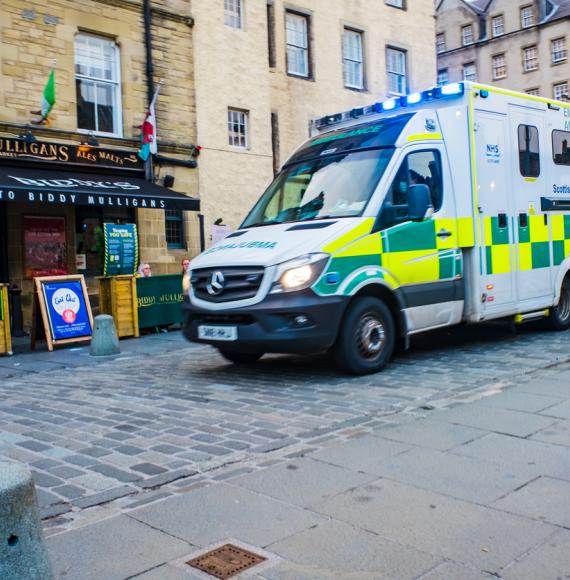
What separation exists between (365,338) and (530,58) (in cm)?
4326

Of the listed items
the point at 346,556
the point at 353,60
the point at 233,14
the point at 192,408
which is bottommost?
the point at 346,556

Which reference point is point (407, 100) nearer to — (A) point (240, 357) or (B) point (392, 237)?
(B) point (392, 237)

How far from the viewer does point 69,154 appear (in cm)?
1406

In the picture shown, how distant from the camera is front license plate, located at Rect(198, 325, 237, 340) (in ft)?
24.0

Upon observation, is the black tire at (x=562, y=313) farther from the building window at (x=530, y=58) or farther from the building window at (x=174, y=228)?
the building window at (x=530, y=58)

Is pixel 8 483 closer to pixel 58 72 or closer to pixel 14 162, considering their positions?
pixel 14 162

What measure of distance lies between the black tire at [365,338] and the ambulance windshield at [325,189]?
3.37 feet

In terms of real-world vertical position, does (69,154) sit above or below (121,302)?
above

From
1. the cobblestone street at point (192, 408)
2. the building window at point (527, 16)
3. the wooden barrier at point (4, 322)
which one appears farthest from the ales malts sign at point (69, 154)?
the building window at point (527, 16)

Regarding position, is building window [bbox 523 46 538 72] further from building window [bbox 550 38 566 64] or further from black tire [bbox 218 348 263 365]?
black tire [bbox 218 348 263 365]

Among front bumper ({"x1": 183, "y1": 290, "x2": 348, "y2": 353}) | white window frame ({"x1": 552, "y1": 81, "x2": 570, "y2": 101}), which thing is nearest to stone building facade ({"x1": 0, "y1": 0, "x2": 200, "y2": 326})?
front bumper ({"x1": 183, "y1": 290, "x2": 348, "y2": 353})

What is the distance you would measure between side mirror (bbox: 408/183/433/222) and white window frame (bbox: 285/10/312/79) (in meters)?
12.9

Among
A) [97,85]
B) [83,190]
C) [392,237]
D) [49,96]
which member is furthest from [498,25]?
[392,237]

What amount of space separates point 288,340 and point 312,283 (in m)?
0.61
